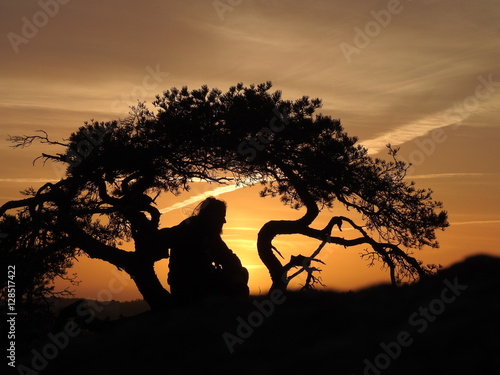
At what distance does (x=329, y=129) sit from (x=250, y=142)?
2.45 metres

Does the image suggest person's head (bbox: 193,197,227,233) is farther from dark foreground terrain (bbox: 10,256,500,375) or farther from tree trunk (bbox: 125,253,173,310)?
tree trunk (bbox: 125,253,173,310)

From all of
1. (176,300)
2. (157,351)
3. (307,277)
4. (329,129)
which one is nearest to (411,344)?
(157,351)

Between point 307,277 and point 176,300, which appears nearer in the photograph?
point 176,300

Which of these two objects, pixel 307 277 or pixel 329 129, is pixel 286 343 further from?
pixel 329 129

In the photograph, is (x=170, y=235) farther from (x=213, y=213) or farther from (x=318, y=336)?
(x=318, y=336)

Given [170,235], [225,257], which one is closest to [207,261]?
[225,257]

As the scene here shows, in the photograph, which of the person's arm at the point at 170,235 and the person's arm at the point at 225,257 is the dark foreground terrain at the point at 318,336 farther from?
the person's arm at the point at 170,235

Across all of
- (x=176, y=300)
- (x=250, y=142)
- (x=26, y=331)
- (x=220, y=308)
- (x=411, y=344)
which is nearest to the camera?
(x=411, y=344)

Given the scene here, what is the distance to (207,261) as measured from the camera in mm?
12148

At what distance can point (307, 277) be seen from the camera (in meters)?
17.3

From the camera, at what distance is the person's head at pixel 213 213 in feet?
39.7

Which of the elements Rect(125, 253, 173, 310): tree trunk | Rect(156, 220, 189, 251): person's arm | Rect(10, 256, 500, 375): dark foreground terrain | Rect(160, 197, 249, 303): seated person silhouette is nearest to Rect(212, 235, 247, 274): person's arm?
Rect(160, 197, 249, 303): seated person silhouette

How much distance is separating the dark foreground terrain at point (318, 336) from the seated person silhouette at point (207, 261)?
110 cm

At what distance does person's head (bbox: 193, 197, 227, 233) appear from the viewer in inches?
476
